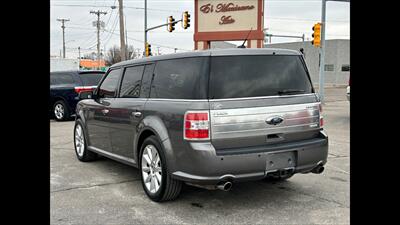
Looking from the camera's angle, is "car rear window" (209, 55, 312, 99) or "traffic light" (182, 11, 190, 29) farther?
"traffic light" (182, 11, 190, 29)

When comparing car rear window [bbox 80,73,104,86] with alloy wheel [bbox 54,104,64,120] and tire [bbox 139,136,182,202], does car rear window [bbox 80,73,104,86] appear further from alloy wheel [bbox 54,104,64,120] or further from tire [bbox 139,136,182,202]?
tire [bbox 139,136,182,202]

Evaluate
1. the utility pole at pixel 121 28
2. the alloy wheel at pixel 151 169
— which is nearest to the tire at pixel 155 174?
the alloy wheel at pixel 151 169

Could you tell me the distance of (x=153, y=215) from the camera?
406 centimetres

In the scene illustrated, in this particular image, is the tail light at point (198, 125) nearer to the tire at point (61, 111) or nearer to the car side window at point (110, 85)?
the car side window at point (110, 85)

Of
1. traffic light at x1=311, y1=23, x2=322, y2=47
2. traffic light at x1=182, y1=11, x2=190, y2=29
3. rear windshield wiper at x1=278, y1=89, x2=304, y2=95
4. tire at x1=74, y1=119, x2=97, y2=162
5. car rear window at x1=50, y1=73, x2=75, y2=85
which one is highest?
traffic light at x1=182, y1=11, x2=190, y2=29

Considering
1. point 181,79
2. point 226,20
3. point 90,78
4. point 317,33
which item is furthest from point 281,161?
point 226,20

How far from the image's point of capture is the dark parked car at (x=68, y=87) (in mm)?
12961

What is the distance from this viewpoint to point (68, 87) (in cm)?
1302

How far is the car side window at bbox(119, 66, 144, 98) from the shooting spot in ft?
16.8

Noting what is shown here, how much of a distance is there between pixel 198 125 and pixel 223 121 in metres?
0.25

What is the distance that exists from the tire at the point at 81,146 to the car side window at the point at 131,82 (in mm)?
1659

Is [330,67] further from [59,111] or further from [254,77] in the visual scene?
[254,77]

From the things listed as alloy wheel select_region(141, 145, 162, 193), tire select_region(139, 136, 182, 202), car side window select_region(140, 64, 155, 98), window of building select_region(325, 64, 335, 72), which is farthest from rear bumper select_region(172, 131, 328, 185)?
window of building select_region(325, 64, 335, 72)

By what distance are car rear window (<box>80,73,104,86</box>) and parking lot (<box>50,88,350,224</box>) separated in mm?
7059
